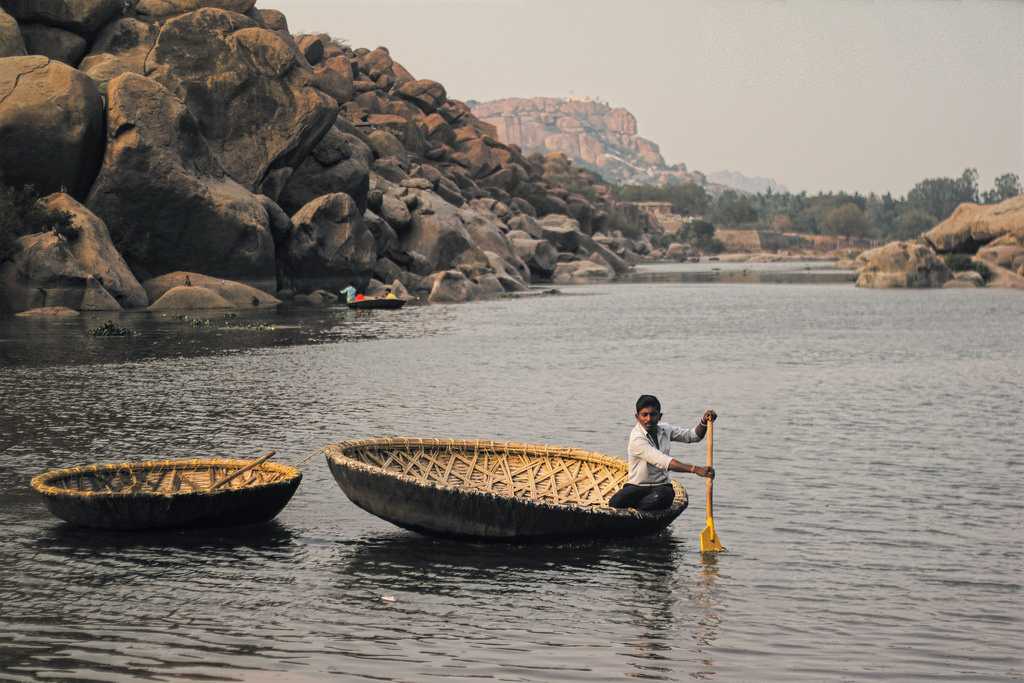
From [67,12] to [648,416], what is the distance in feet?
199

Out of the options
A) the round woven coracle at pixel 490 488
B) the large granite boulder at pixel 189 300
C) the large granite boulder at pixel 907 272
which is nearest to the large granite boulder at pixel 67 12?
the large granite boulder at pixel 189 300

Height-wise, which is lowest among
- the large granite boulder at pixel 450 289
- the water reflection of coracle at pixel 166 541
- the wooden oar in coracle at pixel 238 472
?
the water reflection of coracle at pixel 166 541

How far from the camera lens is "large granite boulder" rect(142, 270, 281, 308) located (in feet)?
195

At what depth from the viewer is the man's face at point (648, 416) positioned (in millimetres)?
15097

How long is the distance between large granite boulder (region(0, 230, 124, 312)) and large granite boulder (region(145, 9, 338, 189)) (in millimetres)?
16575

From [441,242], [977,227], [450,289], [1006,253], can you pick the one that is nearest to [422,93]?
[441,242]

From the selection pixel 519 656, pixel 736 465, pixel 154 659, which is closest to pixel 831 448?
pixel 736 465

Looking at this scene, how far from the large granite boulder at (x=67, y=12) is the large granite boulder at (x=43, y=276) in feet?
63.5

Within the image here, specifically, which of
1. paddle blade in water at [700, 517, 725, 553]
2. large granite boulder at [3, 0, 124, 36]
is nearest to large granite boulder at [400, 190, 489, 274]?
large granite boulder at [3, 0, 124, 36]

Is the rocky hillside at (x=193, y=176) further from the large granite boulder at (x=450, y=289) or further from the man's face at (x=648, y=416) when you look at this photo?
the man's face at (x=648, y=416)

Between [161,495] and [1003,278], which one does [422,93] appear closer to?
[1003,278]

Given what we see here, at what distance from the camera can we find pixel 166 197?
58.8 meters

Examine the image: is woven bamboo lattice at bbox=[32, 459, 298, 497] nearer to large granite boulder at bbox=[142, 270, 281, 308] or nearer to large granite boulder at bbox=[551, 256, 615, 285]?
large granite boulder at bbox=[142, 270, 281, 308]

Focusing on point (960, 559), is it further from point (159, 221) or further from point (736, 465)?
point (159, 221)
